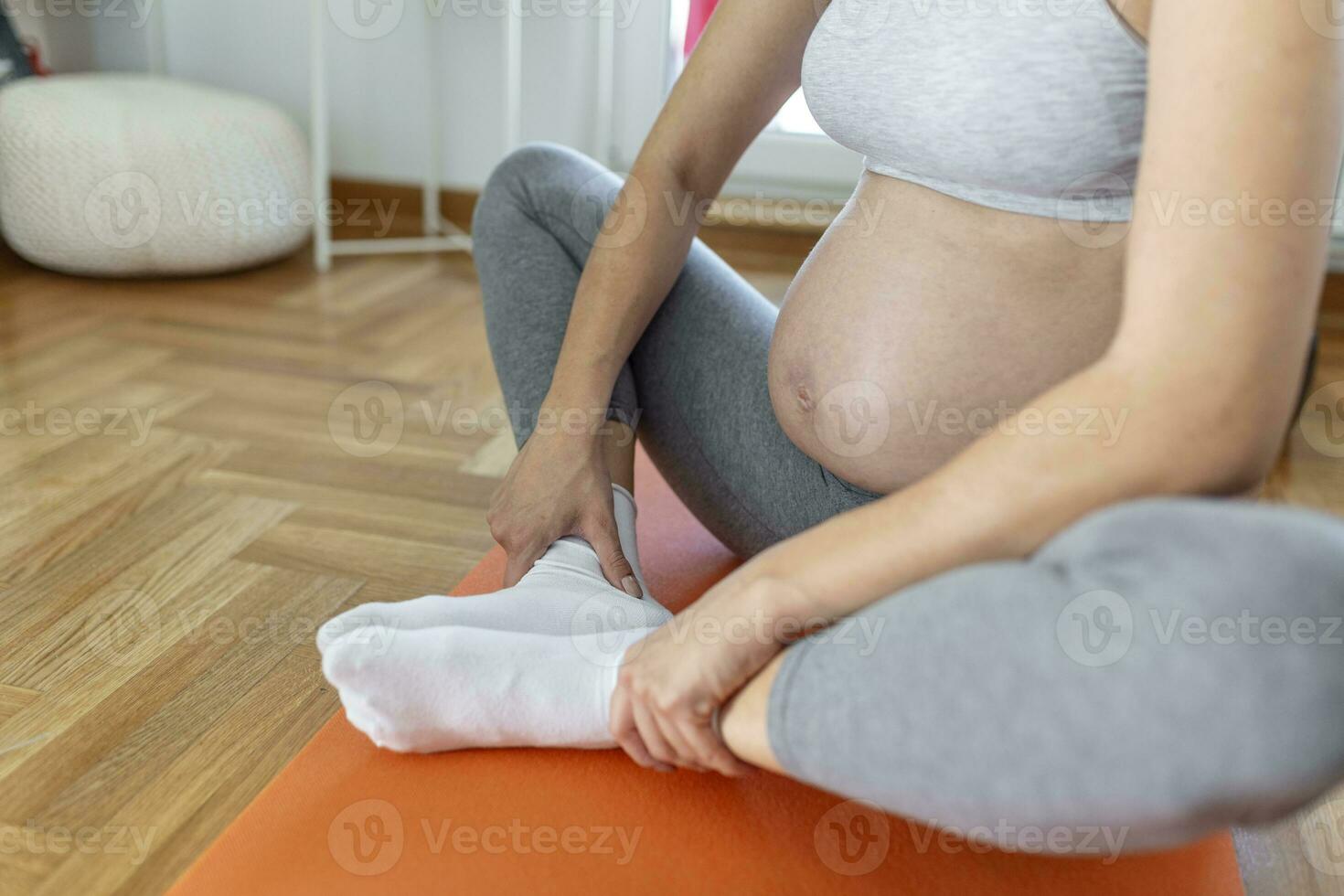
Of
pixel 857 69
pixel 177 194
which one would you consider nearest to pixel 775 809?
pixel 857 69

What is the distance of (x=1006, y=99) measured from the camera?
70cm

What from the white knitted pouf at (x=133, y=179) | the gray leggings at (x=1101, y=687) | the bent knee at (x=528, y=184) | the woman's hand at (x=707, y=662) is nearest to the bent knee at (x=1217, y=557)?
the gray leggings at (x=1101, y=687)

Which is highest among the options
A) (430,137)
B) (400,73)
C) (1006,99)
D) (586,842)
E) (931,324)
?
(1006,99)

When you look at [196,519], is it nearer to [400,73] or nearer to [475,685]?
[475,685]

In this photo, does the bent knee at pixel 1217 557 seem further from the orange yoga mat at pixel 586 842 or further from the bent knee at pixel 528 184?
the bent knee at pixel 528 184

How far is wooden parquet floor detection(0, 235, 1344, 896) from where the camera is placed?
799 millimetres

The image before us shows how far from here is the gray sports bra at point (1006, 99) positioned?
0.68 metres

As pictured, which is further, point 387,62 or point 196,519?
point 387,62

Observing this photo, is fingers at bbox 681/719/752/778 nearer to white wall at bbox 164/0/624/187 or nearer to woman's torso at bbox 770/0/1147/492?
woman's torso at bbox 770/0/1147/492

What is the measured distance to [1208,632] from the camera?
499 millimetres

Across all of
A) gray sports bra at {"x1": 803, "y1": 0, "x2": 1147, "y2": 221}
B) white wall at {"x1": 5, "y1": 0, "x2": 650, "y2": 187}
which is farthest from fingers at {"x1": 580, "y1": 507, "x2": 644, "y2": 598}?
white wall at {"x1": 5, "y1": 0, "x2": 650, "y2": 187}

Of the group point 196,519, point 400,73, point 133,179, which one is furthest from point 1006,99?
point 400,73

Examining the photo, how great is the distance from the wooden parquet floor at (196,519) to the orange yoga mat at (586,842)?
77 mm

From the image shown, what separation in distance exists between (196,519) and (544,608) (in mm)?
585
